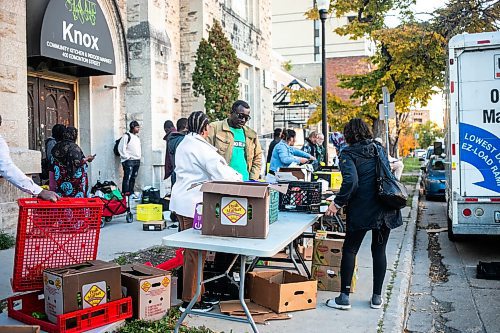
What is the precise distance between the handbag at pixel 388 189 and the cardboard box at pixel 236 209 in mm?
1345

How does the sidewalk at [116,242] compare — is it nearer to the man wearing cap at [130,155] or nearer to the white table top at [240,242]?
the man wearing cap at [130,155]

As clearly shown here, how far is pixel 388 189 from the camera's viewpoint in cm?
520

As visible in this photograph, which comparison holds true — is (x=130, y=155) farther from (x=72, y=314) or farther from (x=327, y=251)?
(x=72, y=314)

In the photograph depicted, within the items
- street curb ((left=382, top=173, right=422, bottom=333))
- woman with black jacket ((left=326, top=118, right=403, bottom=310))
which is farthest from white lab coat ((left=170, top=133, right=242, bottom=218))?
street curb ((left=382, top=173, right=422, bottom=333))

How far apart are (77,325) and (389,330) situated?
2778 millimetres

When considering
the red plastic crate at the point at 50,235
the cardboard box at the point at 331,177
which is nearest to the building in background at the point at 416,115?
the cardboard box at the point at 331,177

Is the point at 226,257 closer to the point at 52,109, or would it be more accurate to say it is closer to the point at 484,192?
the point at 484,192

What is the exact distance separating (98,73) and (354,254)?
26.7 ft

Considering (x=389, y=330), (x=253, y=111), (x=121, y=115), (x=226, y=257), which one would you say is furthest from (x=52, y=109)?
(x=253, y=111)

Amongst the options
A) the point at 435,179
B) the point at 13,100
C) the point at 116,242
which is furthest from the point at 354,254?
the point at 435,179

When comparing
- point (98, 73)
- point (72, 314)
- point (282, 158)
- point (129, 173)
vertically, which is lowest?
point (72, 314)

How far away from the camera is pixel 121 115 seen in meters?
12.9

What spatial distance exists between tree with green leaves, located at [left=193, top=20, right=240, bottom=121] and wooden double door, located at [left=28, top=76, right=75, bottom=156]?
3.83m

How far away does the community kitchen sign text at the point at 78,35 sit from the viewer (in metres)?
9.56
